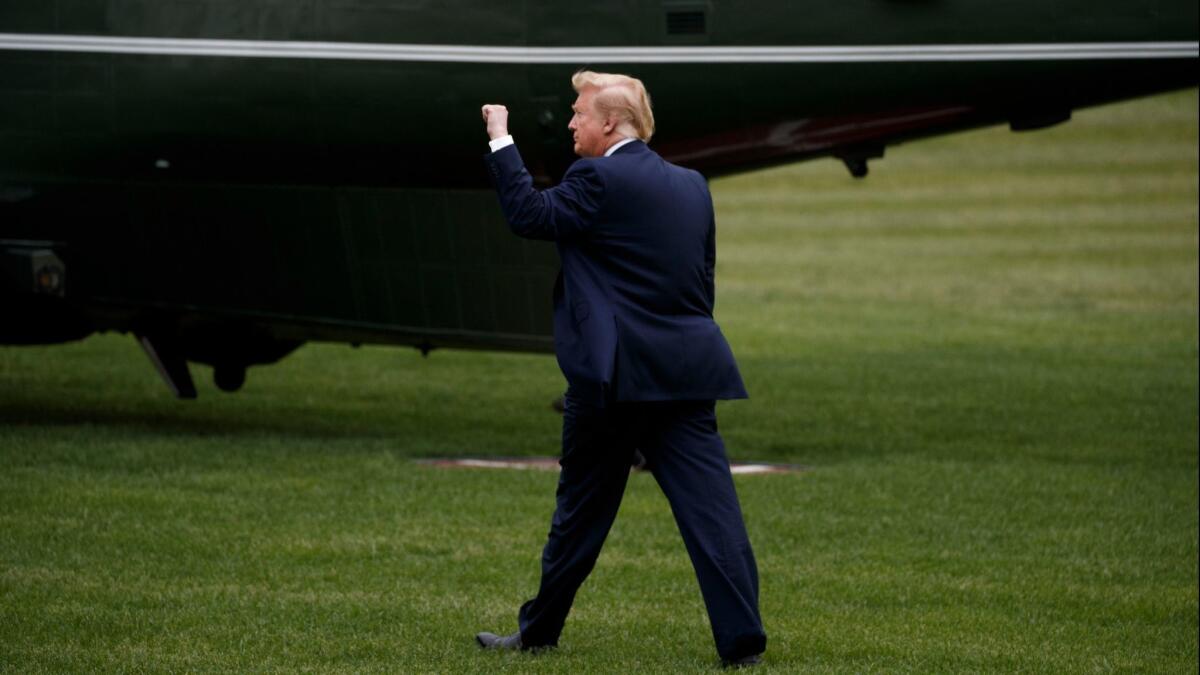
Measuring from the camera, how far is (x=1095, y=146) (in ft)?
127

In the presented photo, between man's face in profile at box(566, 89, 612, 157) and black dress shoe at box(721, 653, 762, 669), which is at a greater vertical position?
man's face in profile at box(566, 89, 612, 157)

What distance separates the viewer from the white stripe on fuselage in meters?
10.2

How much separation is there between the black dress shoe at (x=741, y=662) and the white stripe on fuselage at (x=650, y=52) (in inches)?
190

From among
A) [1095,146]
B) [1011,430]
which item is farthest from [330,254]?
[1095,146]

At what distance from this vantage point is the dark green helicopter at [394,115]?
10336mm

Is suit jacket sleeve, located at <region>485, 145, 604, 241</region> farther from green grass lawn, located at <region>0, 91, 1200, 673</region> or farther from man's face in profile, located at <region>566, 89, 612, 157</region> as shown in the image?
green grass lawn, located at <region>0, 91, 1200, 673</region>

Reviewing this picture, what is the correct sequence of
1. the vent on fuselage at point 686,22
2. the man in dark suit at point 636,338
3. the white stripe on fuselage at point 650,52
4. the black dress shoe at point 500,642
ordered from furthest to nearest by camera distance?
1. the vent on fuselage at point 686,22
2. the white stripe on fuselage at point 650,52
3. the black dress shoe at point 500,642
4. the man in dark suit at point 636,338

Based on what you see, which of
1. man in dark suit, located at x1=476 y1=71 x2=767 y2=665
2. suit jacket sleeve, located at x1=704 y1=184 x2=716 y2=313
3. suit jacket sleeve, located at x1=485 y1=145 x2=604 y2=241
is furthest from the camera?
suit jacket sleeve, located at x1=704 y1=184 x2=716 y2=313

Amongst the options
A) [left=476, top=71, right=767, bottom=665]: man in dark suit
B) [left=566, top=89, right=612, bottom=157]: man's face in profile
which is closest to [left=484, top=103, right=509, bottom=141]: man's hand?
[left=476, top=71, right=767, bottom=665]: man in dark suit

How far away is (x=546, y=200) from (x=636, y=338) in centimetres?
52

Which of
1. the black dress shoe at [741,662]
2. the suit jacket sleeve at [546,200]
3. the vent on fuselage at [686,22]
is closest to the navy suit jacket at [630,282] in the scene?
the suit jacket sleeve at [546,200]

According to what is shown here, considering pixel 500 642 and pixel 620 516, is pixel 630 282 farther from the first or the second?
pixel 620 516

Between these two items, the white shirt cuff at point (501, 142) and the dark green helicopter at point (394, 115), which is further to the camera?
the dark green helicopter at point (394, 115)

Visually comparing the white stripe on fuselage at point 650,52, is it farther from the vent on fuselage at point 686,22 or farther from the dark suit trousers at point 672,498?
the dark suit trousers at point 672,498
